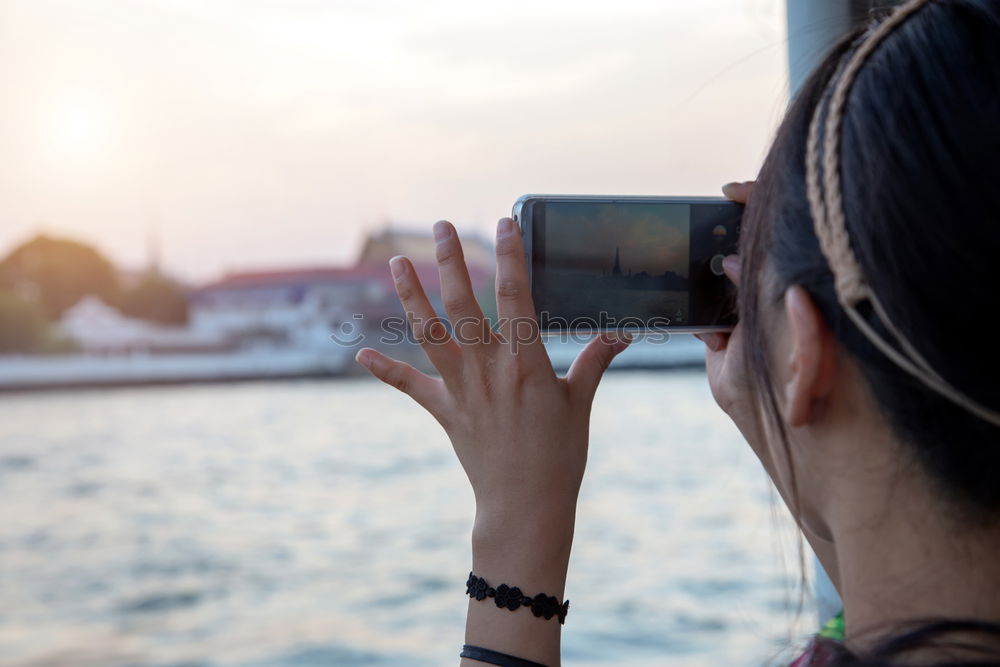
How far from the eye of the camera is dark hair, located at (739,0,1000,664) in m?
0.55

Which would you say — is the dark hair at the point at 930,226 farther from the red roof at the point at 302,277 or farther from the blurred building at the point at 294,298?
the blurred building at the point at 294,298

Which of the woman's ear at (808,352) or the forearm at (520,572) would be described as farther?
the forearm at (520,572)

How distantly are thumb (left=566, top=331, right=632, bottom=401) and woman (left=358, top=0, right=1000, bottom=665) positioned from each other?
5.5 inches

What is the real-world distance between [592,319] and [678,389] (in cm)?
2044

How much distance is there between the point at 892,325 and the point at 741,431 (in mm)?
239

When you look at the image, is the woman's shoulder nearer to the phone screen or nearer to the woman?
the woman

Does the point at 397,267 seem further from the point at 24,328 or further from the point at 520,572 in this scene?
the point at 24,328

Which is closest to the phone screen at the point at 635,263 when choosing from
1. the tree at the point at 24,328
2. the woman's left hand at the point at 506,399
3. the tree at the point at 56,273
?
the woman's left hand at the point at 506,399

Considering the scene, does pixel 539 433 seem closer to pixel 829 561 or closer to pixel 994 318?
pixel 829 561

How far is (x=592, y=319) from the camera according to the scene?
0.91m

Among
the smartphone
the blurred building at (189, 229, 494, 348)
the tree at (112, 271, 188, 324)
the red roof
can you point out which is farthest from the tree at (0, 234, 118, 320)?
the smartphone

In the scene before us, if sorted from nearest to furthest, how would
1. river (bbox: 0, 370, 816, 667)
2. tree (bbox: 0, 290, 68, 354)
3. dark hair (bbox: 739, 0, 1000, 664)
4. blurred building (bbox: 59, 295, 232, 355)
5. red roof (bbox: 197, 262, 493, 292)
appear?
dark hair (bbox: 739, 0, 1000, 664) < river (bbox: 0, 370, 816, 667) < red roof (bbox: 197, 262, 493, 292) < tree (bbox: 0, 290, 68, 354) < blurred building (bbox: 59, 295, 232, 355)

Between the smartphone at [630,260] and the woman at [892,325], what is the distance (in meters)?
0.18

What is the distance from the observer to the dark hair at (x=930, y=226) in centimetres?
55
